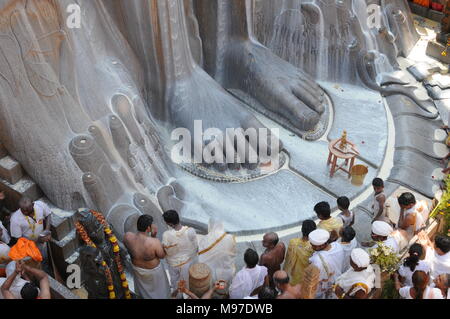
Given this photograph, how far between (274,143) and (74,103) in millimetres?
1720

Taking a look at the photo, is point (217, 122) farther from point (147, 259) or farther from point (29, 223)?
point (29, 223)

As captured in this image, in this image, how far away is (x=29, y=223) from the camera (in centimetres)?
341

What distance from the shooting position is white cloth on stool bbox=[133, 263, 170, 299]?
332 cm

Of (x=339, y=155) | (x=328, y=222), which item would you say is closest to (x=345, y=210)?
(x=328, y=222)

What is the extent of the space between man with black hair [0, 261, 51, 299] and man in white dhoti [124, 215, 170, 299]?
0.52 m

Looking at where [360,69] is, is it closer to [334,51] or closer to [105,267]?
[334,51]

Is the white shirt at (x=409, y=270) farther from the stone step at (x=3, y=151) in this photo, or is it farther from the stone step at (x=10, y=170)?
the stone step at (x=3, y=151)

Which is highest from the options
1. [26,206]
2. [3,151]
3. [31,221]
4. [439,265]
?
[3,151]

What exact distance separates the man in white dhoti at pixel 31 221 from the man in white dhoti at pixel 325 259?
1667 millimetres

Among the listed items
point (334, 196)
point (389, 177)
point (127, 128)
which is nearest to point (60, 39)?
point (127, 128)

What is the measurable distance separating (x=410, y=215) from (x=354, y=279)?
0.88 metres

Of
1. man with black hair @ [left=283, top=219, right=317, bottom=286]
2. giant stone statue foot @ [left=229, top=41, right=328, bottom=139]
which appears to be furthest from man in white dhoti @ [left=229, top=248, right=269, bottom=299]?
giant stone statue foot @ [left=229, top=41, right=328, bottom=139]

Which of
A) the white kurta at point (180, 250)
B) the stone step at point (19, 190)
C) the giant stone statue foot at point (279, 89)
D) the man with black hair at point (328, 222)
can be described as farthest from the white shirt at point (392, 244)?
the stone step at point (19, 190)

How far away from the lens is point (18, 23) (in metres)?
3.52
